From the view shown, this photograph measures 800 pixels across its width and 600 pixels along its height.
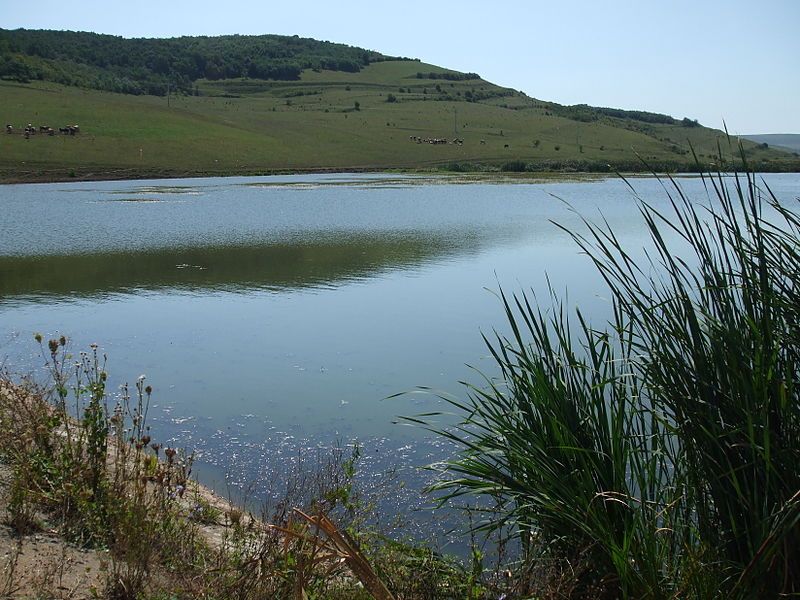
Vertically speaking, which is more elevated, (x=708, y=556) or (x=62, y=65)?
(x=62, y=65)

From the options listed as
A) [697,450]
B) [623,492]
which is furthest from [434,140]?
[697,450]

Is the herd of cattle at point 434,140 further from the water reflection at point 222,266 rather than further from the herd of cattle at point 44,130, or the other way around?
the water reflection at point 222,266

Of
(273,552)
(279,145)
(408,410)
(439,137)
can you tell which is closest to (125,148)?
(279,145)

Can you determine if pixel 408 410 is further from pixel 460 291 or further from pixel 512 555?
pixel 460 291

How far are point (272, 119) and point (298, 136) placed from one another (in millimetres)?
10991

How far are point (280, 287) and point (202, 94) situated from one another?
102071mm

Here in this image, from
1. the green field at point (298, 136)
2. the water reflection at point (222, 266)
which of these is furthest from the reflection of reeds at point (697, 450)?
the green field at point (298, 136)

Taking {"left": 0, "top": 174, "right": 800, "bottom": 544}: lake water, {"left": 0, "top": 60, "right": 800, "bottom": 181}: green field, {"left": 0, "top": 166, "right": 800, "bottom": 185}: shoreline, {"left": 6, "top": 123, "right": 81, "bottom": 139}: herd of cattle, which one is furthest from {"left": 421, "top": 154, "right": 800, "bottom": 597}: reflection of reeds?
{"left": 6, "top": 123, "right": 81, "bottom": 139}: herd of cattle

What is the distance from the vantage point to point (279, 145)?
7181 cm

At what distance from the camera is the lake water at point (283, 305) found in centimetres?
827

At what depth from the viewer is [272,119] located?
284 ft

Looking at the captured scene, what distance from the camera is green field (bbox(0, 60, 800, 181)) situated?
59469 mm

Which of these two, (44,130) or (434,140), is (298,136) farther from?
(44,130)

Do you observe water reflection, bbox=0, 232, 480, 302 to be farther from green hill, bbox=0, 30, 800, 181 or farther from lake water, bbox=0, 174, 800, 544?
green hill, bbox=0, 30, 800, 181
